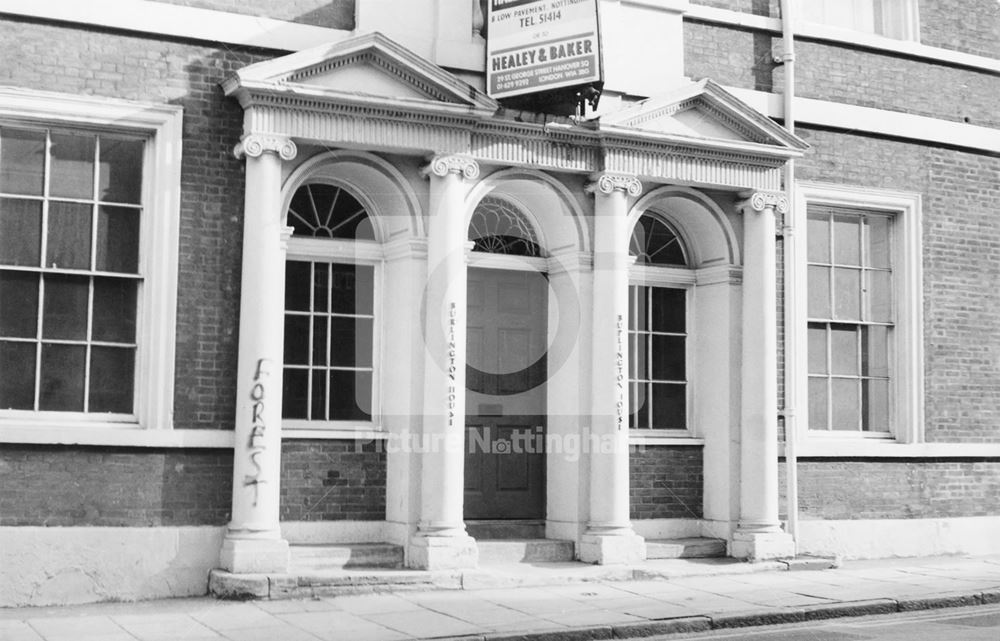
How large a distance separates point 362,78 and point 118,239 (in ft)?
7.89

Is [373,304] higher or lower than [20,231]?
lower

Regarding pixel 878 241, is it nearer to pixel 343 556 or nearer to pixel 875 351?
pixel 875 351

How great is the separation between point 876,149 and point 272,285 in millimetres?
6830

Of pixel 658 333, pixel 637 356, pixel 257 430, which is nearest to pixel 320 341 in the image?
pixel 257 430

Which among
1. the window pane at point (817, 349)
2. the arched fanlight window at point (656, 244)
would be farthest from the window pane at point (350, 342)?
the window pane at point (817, 349)

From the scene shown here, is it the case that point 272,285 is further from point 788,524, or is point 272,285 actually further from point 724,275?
point 788,524

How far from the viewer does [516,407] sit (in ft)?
38.9

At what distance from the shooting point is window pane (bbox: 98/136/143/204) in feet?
33.3

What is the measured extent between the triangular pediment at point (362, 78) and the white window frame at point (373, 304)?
39.4 inches

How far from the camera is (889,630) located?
353 inches

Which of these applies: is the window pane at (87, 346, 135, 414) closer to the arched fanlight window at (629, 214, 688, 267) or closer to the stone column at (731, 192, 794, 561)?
the arched fanlight window at (629, 214, 688, 267)

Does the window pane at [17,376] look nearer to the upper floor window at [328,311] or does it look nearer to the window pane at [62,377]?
the window pane at [62,377]

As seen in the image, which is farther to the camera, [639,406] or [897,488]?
[897,488]

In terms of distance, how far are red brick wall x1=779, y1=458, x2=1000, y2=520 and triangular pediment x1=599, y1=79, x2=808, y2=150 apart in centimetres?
331
